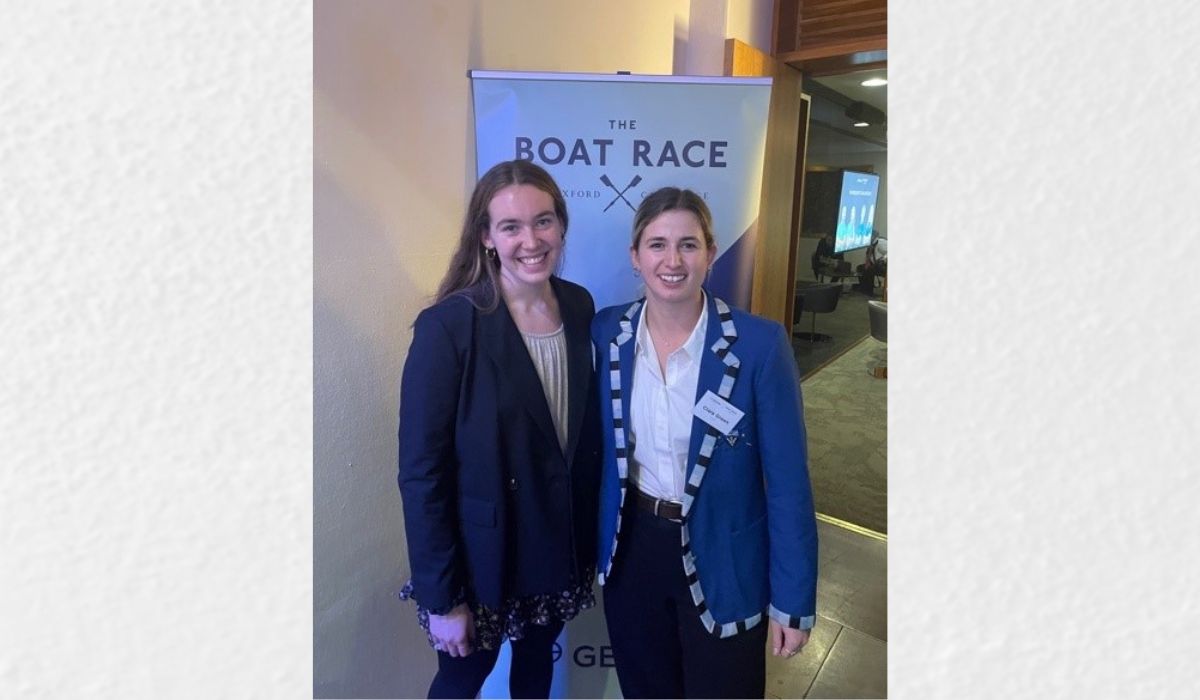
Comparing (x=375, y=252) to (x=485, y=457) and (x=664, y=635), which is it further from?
(x=664, y=635)

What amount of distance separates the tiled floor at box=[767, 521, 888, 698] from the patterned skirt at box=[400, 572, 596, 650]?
114 centimetres

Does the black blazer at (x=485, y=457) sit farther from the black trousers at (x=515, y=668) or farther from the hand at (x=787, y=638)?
the hand at (x=787, y=638)

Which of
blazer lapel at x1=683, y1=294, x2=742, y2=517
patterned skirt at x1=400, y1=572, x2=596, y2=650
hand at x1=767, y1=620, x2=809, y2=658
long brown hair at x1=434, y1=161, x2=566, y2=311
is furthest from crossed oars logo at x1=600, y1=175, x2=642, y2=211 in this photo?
hand at x1=767, y1=620, x2=809, y2=658

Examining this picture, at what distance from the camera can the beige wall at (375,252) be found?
1413 millimetres

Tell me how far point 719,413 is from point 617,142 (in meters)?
0.76

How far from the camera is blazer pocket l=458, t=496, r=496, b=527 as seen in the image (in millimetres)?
1281

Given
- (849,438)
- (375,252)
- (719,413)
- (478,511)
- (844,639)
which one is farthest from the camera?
(849,438)

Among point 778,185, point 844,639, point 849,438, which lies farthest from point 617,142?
point 849,438

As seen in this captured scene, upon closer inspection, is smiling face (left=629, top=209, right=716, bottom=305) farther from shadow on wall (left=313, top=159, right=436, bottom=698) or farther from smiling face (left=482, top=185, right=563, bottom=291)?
shadow on wall (left=313, top=159, right=436, bottom=698)

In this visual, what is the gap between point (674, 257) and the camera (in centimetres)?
123

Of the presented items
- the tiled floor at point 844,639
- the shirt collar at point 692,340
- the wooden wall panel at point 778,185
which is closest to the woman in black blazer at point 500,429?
the shirt collar at point 692,340
